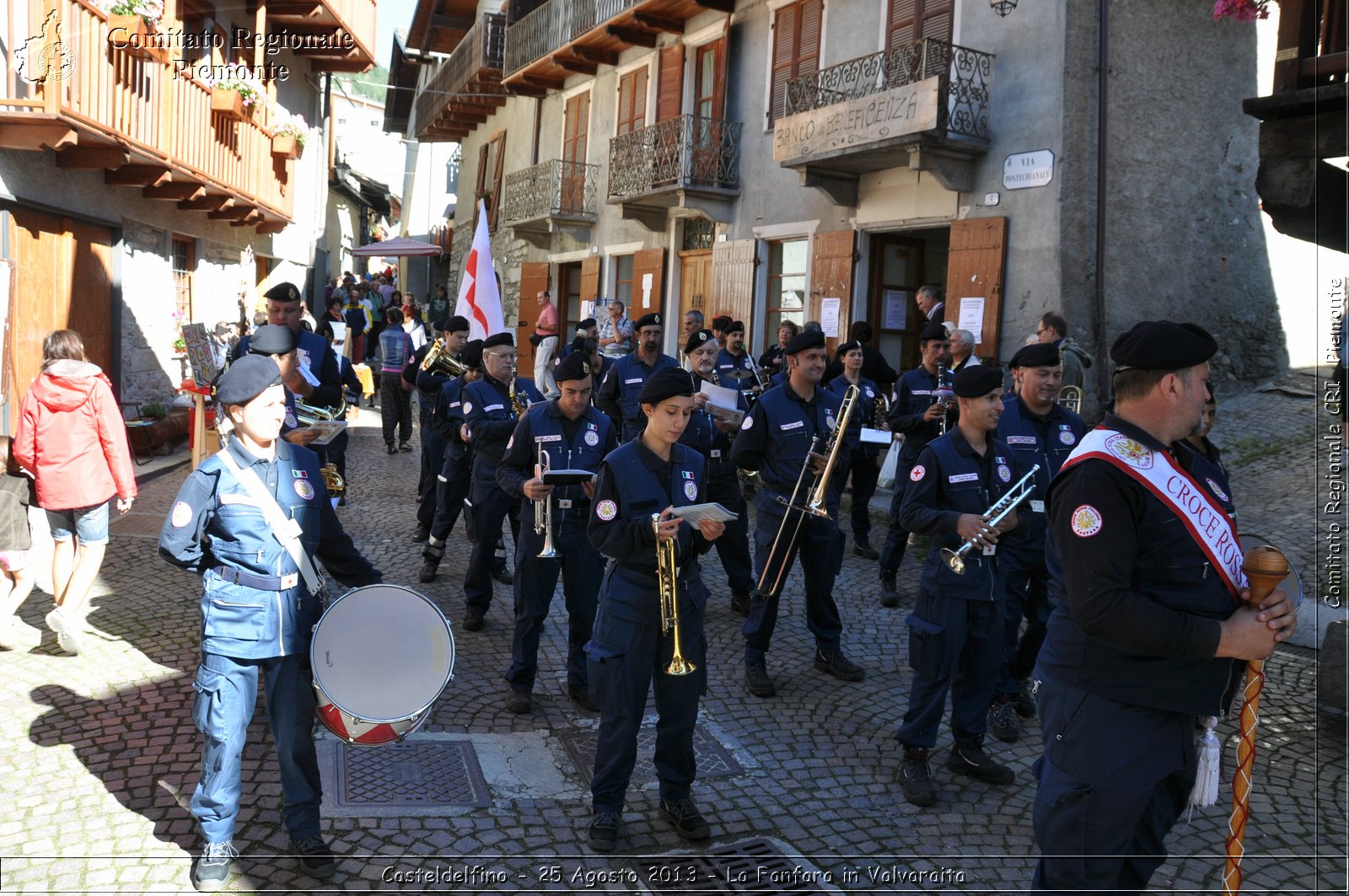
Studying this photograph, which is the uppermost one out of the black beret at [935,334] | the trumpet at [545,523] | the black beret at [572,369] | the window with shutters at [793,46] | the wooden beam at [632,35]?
the wooden beam at [632,35]

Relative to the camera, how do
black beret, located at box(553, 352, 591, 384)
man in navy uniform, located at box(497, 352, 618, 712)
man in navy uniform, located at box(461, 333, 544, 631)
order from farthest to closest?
1. man in navy uniform, located at box(461, 333, 544, 631)
2. black beret, located at box(553, 352, 591, 384)
3. man in navy uniform, located at box(497, 352, 618, 712)

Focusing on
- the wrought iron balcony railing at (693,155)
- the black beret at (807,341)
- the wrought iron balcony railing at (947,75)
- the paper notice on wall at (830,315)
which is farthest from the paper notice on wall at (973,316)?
the black beret at (807,341)

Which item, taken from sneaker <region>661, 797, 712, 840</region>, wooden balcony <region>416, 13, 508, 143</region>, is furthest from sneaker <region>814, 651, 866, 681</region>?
wooden balcony <region>416, 13, 508, 143</region>

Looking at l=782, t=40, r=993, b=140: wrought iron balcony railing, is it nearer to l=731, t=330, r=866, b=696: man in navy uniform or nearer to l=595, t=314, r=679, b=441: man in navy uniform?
l=595, t=314, r=679, b=441: man in navy uniform

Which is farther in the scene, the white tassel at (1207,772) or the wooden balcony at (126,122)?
the wooden balcony at (126,122)

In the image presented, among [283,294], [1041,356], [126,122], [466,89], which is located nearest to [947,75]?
[1041,356]

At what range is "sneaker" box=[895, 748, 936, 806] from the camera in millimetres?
4836

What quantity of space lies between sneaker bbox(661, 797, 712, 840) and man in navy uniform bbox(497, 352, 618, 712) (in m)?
1.44

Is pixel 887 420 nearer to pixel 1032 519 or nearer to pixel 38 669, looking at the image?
pixel 1032 519

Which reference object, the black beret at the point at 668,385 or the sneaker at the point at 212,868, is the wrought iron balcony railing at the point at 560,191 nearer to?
the black beret at the point at 668,385

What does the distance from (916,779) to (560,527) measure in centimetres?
239

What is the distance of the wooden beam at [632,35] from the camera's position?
19.0m

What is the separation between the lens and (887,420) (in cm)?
909

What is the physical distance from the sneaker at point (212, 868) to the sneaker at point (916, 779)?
2.98 m
